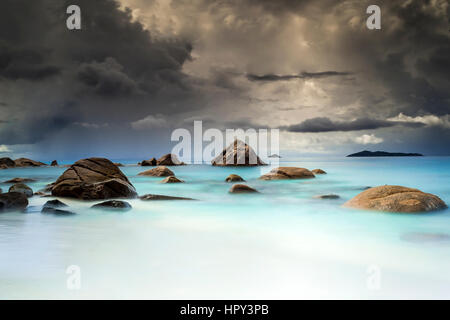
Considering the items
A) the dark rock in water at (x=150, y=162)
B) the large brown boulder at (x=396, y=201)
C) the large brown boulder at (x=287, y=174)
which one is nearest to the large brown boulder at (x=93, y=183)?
the large brown boulder at (x=396, y=201)

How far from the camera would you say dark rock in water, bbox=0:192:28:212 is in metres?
7.12

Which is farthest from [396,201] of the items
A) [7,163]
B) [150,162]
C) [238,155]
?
[7,163]

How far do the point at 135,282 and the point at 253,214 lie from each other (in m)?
4.23

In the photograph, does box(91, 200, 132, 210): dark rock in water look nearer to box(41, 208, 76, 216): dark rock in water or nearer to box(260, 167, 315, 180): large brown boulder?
box(41, 208, 76, 216): dark rock in water

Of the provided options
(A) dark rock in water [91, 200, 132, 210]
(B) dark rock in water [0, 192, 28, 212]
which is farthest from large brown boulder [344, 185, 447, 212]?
(B) dark rock in water [0, 192, 28, 212]

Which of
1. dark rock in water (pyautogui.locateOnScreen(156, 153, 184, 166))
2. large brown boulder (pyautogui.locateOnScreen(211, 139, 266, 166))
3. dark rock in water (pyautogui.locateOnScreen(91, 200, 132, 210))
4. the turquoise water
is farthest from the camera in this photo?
dark rock in water (pyautogui.locateOnScreen(156, 153, 184, 166))

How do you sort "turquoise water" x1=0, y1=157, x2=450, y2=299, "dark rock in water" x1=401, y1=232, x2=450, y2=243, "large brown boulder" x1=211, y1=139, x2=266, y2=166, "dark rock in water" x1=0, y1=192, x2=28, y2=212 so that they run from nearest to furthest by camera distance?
"turquoise water" x1=0, y1=157, x2=450, y2=299, "dark rock in water" x1=401, y1=232, x2=450, y2=243, "dark rock in water" x1=0, y1=192, x2=28, y2=212, "large brown boulder" x1=211, y1=139, x2=266, y2=166

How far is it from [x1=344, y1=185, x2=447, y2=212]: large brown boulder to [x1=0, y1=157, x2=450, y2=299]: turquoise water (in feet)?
0.89

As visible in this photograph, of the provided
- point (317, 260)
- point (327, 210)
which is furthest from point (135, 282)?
point (327, 210)

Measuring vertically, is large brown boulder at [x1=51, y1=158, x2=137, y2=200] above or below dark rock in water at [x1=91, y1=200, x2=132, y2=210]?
above

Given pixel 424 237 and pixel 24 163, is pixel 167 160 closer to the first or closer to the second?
pixel 24 163

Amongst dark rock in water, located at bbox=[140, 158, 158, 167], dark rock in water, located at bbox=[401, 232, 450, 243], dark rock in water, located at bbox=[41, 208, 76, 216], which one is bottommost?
dark rock in water, located at bbox=[401, 232, 450, 243]

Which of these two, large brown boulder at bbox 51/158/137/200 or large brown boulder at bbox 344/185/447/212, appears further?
large brown boulder at bbox 51/158/137/200

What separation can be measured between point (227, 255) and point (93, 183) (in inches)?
261
